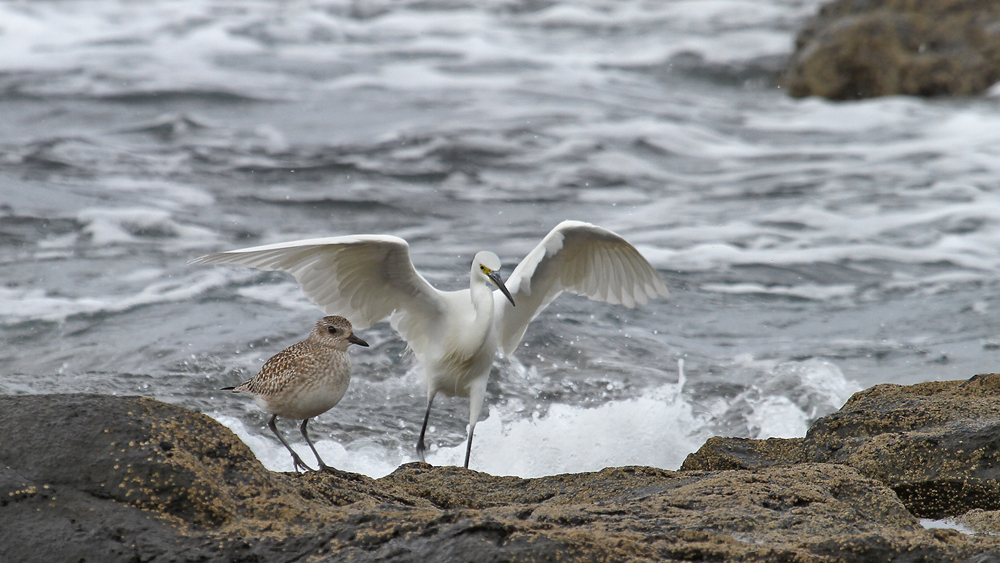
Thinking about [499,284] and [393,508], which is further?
[499,284]

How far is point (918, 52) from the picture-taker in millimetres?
15062

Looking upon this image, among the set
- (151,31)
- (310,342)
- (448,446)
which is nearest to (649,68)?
(151,31)

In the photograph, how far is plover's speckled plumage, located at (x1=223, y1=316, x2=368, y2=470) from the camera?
4191 millimetres

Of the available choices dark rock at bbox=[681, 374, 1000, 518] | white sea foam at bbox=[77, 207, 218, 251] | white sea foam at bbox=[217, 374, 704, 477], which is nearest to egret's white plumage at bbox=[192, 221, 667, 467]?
white sea foam at bbox=[217, 374, 704, 477]

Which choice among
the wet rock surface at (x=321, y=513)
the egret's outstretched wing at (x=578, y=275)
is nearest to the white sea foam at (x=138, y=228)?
the egret's outstretched wing at (x=578, y=275)

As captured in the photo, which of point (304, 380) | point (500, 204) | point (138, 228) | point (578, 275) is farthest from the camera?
point (500, 204)

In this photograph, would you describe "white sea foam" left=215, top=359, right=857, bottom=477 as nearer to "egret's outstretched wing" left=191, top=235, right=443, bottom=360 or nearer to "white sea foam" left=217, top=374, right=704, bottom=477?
"white sea foam" left=217, top=374, right=704, bottom=477

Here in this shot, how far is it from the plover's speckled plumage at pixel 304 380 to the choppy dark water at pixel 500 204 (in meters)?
1.17

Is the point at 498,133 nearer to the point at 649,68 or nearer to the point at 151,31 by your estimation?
the point at 649,68

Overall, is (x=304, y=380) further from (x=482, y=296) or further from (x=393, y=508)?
(x=482, y=296)

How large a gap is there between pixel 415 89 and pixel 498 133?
2.78 m

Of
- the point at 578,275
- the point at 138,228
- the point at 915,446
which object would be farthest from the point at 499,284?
the point at 138,228

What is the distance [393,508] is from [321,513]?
0.22m

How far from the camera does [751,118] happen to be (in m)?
15.1
